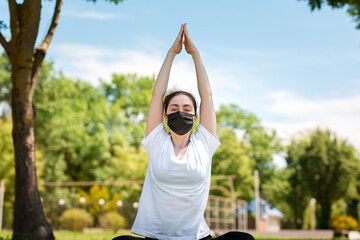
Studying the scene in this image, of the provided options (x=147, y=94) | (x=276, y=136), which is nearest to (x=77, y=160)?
(x=147, y=94)

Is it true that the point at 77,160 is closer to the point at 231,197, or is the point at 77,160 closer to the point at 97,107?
the point at 97,107

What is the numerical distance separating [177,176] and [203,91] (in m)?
0.81

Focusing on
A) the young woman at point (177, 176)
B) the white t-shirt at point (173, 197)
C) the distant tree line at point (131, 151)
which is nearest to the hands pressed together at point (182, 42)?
the young woman at point (177, 176)

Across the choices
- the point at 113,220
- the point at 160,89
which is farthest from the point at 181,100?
the point at 113,220

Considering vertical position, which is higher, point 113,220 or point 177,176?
point 177,176

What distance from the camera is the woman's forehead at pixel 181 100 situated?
11.1ft

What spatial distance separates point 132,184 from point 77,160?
7.55 meters

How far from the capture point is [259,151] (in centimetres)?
4534

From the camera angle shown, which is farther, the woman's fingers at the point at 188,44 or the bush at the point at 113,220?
the bush at the point at 113,220

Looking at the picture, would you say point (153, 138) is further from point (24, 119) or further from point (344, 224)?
point (344, 224)

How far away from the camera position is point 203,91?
3.54 metres

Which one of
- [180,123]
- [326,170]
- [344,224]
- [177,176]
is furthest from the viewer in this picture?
[326,170]

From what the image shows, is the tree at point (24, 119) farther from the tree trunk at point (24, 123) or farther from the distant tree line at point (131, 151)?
the distant tree line at point (131, 151)

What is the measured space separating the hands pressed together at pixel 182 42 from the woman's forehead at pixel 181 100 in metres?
0.47
